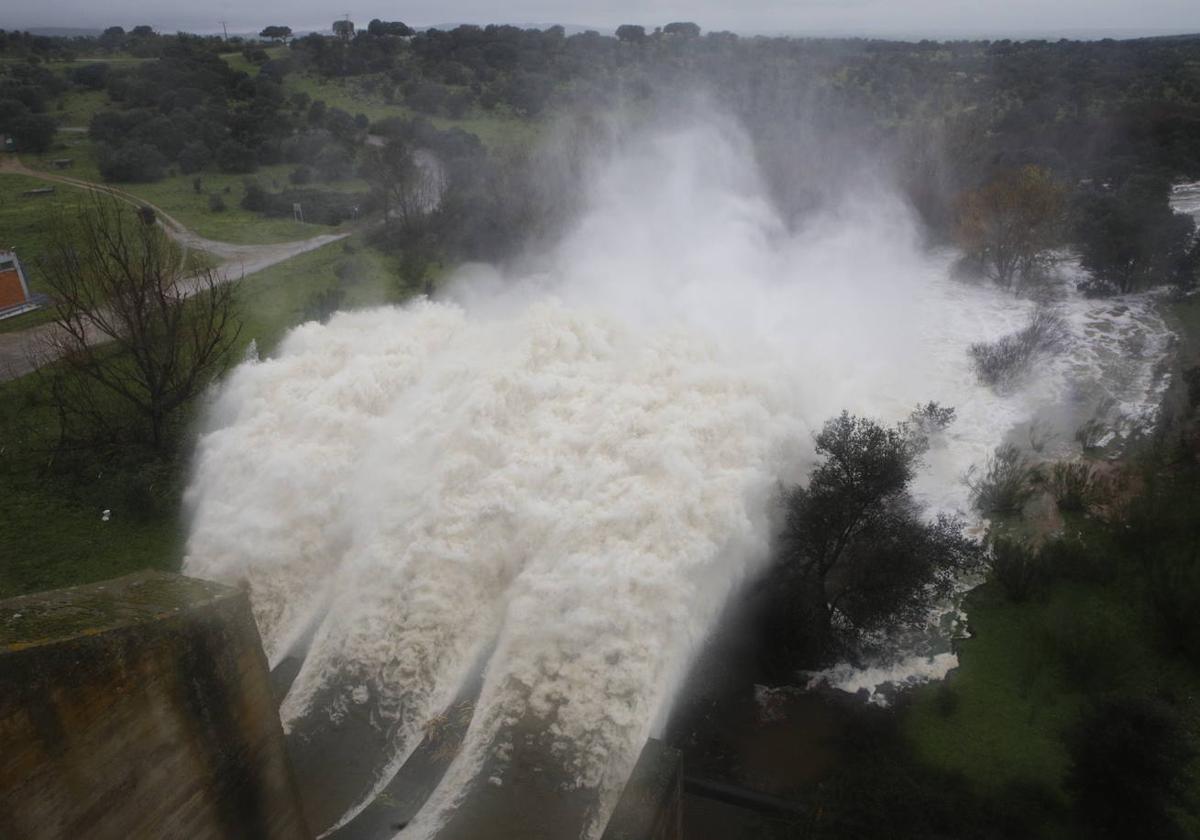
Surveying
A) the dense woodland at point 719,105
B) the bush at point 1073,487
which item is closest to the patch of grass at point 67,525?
the dense woodland at point 719,105

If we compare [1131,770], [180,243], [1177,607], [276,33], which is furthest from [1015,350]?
[276,33]

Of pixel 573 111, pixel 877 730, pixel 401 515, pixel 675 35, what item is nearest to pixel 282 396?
pixel 401 515

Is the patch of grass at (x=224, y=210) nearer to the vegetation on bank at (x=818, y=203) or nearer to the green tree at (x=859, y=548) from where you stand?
the vegetation on bank at (x=818, y=203)

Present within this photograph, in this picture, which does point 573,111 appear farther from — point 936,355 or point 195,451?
point 195,451

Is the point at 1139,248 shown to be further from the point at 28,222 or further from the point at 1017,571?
the point at 28,222

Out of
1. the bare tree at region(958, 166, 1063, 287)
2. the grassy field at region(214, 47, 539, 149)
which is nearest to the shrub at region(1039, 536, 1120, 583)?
the bare tree at region(958, 166, 1063, 287)

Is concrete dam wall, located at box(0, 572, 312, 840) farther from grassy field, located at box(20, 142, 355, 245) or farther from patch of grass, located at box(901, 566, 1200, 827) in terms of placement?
grassy field, located at box(20, 142, 355, 245)

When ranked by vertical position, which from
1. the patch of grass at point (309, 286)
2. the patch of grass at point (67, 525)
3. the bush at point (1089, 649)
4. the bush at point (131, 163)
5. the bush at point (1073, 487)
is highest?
the bush at point (131, 163)
